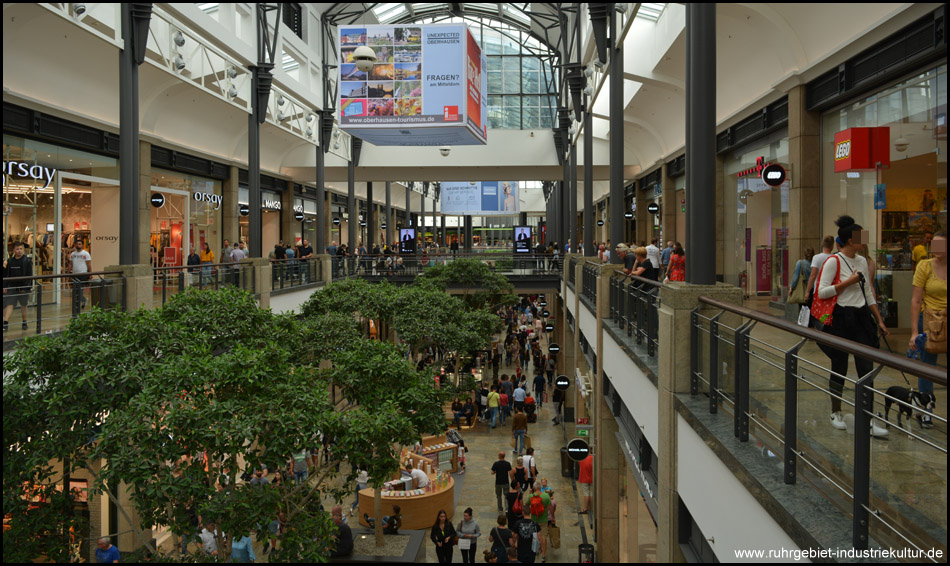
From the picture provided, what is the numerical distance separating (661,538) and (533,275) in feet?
78.7

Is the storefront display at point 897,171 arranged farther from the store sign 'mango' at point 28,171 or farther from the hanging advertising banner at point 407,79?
the store sign 'mango' at point 28,171

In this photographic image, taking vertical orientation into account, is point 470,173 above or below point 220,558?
above

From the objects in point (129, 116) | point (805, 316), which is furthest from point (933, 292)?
point (129, 116)

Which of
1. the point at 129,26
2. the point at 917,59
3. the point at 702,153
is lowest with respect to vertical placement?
the point at 702,153

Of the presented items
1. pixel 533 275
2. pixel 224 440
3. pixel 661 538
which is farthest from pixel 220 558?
pixel 533 275

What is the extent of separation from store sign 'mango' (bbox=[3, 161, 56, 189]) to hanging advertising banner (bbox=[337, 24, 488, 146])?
7481 mm

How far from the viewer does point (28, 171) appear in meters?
17.0

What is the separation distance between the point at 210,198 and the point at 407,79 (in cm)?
1227

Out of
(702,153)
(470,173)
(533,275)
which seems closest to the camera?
(702,153)

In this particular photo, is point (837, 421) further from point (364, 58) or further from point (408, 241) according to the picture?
point (408, 241)

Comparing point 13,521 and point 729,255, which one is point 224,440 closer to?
point 13,521

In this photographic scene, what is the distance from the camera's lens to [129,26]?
12891 mm

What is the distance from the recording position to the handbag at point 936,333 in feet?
17.0

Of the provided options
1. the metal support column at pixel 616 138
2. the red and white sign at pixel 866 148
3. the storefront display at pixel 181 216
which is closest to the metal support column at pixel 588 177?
the metal support column at pixel 616 138
